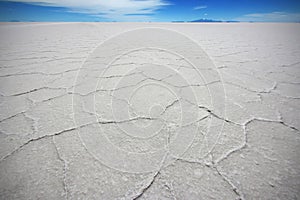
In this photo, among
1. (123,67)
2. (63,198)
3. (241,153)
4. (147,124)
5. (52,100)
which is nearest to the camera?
(63,198)

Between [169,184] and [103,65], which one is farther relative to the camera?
[103,65]

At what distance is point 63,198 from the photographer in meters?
0.59

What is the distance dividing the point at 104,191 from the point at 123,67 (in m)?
1.67

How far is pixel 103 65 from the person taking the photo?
7.13 ft

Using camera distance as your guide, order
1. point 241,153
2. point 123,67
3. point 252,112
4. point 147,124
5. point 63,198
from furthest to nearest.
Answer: point 123,67 → point 252,112 → point 147,124 → point 241,153 → point 63,198

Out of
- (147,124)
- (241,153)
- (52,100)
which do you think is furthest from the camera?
(52,100)

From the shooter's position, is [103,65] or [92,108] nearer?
[92,108]

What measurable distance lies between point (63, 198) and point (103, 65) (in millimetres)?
1806

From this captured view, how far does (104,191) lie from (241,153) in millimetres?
635

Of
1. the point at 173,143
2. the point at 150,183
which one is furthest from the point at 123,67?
the point at 150,183

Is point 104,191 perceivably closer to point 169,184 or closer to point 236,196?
point 169,184

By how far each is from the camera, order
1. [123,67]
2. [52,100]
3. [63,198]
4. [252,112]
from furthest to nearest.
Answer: [123,67]
[52,100]
[252,112]
[63,198]

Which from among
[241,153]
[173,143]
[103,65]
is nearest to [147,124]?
[173,143]

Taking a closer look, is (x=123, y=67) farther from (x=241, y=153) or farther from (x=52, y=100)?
(x=241, y=153)
